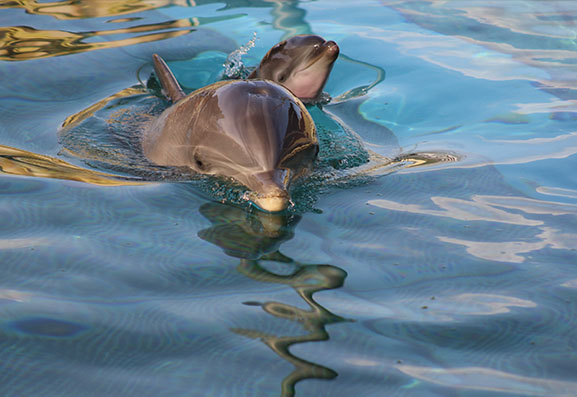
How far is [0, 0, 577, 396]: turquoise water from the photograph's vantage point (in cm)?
209

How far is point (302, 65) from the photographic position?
218 inches

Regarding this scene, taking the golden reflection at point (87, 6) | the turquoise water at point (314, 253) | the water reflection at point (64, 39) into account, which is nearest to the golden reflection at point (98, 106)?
the turquoise water at point (314, 253)

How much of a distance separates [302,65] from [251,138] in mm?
2288

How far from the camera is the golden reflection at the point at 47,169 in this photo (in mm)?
3807

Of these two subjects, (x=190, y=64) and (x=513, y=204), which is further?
(x=190, y=64)

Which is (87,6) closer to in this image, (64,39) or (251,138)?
(64,39)

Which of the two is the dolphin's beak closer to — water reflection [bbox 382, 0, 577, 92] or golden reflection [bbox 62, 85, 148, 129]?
golden reflection [bbox 62, 85, 148, 129]

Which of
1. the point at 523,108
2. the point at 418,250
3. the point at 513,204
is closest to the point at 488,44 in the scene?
the point at 523,108

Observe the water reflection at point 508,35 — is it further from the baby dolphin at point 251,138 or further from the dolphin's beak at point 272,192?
the dolphin's beak at point 272,192

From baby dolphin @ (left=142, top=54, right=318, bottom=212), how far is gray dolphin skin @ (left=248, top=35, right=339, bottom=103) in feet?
5.71

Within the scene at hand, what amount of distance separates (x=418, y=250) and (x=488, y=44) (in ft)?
18.2

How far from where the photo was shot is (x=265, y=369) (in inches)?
81.2

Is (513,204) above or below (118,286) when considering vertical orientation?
below

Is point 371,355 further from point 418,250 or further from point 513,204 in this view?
point 513,204
